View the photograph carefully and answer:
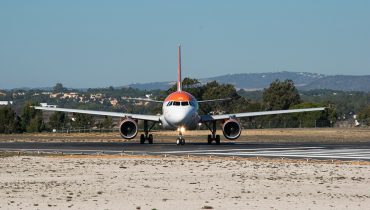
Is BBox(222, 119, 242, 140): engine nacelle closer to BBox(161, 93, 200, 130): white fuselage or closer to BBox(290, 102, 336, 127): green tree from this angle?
BBox(161, 93, 200, 130): white fuselage

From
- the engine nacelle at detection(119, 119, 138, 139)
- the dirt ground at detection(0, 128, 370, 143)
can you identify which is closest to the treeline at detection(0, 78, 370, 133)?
the dirt ground at detection(0, 128, 370, 143)

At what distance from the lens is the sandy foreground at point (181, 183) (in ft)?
69.1

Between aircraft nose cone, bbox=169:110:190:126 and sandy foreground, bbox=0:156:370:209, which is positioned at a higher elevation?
aircraft nose cone, bbox=169:110:190:126

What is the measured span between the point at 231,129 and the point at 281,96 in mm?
98359

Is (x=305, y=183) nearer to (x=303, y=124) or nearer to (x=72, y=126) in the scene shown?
(x=303, y=124)

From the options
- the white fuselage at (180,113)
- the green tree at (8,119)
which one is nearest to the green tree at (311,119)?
the green tree at (8,119)

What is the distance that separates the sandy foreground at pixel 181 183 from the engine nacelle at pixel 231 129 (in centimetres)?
1738

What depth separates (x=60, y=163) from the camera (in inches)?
1351

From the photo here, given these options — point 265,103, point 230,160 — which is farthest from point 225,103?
point 230,160

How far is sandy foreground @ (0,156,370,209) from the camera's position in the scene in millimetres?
21062

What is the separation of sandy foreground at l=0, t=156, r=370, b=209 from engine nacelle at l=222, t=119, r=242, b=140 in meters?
17.4

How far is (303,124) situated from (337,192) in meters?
90.4

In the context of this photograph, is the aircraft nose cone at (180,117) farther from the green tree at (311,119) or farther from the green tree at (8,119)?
the green tree at (311,119)

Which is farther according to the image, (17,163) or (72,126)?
(72,126)
